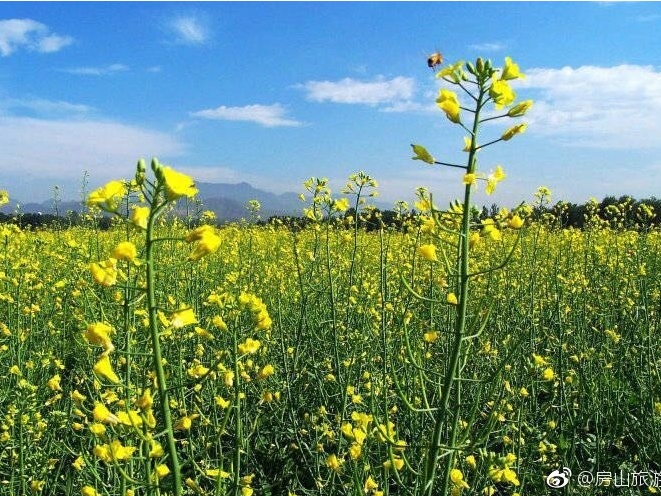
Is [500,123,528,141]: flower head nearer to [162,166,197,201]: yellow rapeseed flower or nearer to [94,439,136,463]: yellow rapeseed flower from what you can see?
[162,166,197,201]: yellow rapeseed flower

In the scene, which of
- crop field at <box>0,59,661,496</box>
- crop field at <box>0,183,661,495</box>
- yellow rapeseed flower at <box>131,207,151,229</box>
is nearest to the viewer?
yellow rapeseed flower at <box>131,207,151,229</box>

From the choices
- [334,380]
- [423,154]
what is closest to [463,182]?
[423,154]

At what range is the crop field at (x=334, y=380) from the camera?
4.83 ft

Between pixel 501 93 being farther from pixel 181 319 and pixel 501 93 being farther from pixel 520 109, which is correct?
pixel 181 319

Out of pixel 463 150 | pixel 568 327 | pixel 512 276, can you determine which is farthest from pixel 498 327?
pixel 463 150

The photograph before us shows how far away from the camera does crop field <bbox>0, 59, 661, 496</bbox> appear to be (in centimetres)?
147

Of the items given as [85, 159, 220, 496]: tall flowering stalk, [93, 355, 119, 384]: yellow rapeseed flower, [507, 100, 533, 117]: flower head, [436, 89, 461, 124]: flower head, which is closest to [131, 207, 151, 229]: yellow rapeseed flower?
[85, 159, 220, 496]: tall flowering stalk

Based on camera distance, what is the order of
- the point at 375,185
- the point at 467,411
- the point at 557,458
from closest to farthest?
1. the point at 557,458
2. the point at 467,411
3. the point at 375,185

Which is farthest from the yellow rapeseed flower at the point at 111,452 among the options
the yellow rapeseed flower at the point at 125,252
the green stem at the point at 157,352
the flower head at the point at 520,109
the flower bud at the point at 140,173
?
the flower head at the point at 520,109

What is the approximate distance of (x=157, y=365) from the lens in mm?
1140

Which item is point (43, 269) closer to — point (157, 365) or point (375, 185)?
point (375, 185)

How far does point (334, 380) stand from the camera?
342cm

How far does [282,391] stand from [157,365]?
2552mm

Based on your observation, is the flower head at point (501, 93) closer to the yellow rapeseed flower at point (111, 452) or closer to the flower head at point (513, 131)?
the flower head at point (513, 131)
